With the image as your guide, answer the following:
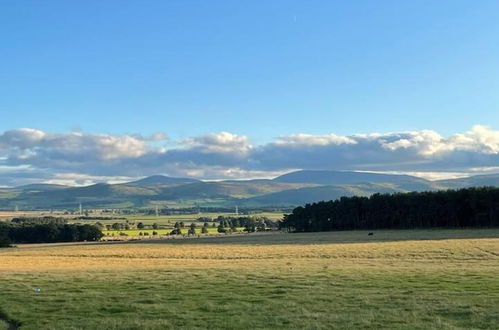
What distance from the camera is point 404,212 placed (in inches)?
5640

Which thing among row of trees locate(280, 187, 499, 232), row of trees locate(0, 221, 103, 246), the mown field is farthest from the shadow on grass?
the mown field

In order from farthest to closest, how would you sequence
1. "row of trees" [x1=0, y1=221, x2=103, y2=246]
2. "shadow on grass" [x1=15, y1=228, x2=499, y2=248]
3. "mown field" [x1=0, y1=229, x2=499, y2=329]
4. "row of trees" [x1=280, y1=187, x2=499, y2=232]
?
1. "row of trees" [x1=0, y1=221, x2=103, y2=246]
2. "row of trees" [x1=280, y1=187, x2=499, y2=232]
3. "shadow on grass" [x1=15, y1=228, x2=499, y2=248]
4. "mown field" [x1=0, y1=229, x2=499, y2=329]

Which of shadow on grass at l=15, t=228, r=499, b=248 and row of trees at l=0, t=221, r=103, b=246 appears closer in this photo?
shadow on grass at l=15, t=228, r=499, b=248

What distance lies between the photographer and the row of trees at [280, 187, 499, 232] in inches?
5113

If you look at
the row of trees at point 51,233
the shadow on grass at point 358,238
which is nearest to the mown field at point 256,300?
the shadow on grass at point 358,238

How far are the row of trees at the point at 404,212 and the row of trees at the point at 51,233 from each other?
58739 millimetres

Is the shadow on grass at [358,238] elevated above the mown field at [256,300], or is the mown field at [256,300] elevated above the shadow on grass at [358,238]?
the mown field at [256,300]

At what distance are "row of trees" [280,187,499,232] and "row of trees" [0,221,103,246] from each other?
5874 centimetres

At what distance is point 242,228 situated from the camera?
196 meters

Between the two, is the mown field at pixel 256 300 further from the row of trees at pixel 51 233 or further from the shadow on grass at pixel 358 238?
the row of trees at pixel 51 233

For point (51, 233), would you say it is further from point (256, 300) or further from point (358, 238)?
point (256, 300)

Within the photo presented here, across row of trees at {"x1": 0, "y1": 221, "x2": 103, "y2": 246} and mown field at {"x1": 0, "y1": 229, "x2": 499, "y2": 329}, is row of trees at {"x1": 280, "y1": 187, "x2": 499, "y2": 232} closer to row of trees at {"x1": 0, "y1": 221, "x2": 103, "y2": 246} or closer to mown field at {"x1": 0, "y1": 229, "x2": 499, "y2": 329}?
row of trees at {"x1": 0, "y1": 221, "x2": 103, "y2": 246}

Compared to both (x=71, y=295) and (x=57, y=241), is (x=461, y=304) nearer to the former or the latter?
(x=71, y=295)

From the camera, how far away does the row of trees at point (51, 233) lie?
5723 inches
